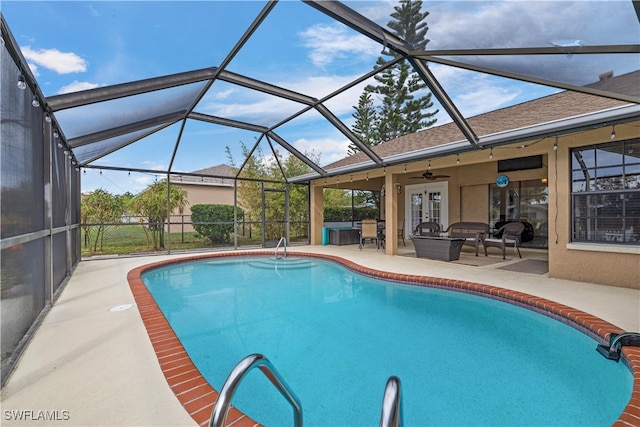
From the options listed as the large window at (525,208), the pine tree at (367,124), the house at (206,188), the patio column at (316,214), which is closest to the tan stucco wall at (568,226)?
the large window at (525,208)

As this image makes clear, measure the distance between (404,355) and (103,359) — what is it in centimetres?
297

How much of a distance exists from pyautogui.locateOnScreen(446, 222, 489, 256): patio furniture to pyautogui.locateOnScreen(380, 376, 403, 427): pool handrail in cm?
870

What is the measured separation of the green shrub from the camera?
1247 cm

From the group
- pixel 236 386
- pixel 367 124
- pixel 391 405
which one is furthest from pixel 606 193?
pixel 367 124

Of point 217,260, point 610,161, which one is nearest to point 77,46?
point 217,260

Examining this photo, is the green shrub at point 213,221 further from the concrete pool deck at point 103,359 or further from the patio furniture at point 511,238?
the patio furniture at point 511,238

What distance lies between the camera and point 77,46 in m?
3.87

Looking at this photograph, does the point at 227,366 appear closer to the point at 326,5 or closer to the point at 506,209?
the point at 326,5

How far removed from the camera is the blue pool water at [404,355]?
2.46 m

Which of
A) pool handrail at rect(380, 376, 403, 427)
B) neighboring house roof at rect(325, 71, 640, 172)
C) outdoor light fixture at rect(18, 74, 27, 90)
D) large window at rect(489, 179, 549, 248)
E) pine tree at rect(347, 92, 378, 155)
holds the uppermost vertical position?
pine tree at rect(347, 92, 378, 155)

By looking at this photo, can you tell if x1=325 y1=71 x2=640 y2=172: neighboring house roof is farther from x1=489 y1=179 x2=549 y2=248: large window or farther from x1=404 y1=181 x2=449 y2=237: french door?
x1=404 y1=181 x2=449 y2=237: french door

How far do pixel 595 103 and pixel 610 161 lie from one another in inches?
45.8

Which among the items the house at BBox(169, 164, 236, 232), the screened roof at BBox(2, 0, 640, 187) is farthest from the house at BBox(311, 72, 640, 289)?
the house at BBox(169, 164, 236, 232)

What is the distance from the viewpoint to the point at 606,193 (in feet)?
18.1
